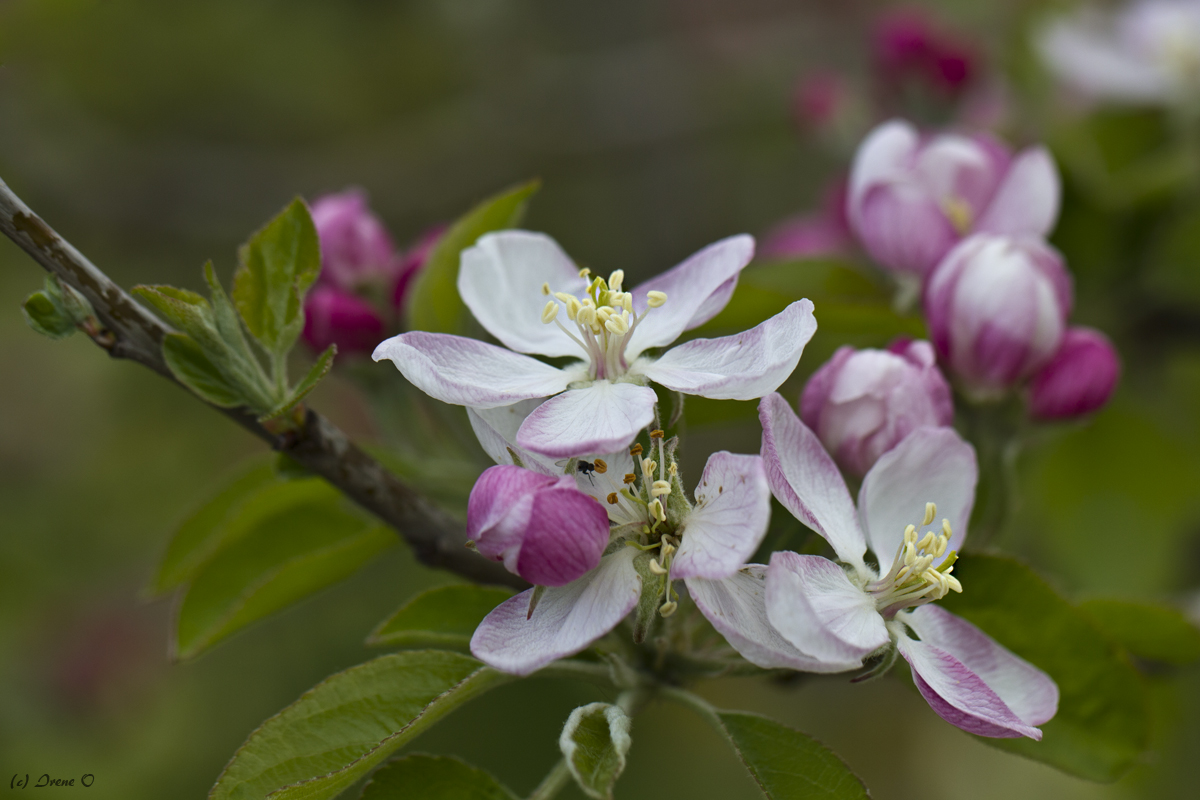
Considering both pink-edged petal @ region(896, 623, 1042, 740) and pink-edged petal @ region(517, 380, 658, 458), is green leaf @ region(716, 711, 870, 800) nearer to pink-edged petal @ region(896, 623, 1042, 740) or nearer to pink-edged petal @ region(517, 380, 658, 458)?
pink-edged petal @ region(896, 623, 1042, 740)

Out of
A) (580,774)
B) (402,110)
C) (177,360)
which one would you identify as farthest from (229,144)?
(580,774)

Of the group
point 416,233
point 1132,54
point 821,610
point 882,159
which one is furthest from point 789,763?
point 416,233

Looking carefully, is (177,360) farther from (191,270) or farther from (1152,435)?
(191,270)

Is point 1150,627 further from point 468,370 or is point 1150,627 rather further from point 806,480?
point 468,370

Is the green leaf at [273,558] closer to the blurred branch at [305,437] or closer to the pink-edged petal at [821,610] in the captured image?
the blurred branch at [305,437]

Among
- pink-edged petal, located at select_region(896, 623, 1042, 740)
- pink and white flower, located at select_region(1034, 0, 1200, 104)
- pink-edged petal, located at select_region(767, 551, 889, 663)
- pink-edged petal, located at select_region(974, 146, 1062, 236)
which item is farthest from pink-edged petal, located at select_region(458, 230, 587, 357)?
pink and white flower, located at select_region(1034, 0, 1200, 104)
